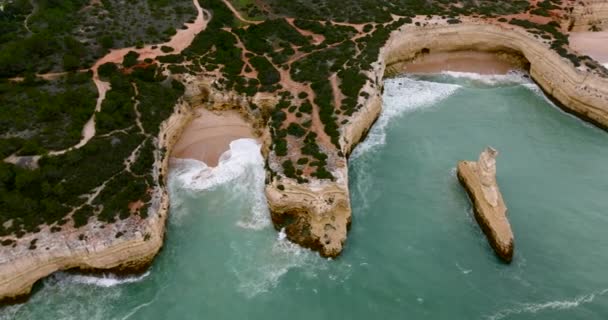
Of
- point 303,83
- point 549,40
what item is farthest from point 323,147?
point 549,40

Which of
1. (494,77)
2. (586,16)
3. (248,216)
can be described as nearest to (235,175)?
(248,216)

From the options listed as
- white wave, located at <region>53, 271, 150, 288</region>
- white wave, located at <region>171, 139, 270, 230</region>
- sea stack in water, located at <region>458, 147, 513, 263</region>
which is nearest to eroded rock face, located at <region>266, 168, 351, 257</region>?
white wave, located at <region>171, 139, 270, 230</region>

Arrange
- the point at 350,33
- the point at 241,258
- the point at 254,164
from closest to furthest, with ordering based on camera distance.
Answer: the point at 241,258 < the point at 254,164 < the point at 350,33

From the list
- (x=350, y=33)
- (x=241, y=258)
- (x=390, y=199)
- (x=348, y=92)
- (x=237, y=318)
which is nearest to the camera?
(x=237, y=318)

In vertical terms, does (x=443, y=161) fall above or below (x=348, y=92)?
below

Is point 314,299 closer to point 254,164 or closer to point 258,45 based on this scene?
point 254,164

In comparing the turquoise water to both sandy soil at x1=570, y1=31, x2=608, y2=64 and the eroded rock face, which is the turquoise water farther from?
sandy soil at x1=570, y1=31, x2=608, y2=64

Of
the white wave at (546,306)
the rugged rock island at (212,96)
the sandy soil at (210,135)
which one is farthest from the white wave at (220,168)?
A: the white wave at (546,306)

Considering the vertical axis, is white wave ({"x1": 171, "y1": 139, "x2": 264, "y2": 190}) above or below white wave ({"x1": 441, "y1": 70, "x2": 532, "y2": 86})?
below
